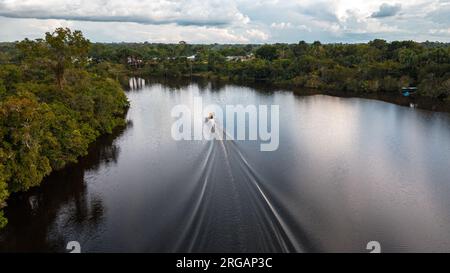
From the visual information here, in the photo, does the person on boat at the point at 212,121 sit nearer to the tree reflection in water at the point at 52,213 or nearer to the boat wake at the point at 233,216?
the boat wake at the point at 233,216

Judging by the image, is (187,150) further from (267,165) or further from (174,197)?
(174,197)

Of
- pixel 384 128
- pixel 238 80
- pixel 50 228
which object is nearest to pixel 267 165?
pixel 50 228

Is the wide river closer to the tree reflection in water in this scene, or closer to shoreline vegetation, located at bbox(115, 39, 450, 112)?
the tree reflection in water

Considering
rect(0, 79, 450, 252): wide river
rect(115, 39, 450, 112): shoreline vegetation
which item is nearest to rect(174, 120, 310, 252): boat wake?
rect(0, 79, 450, 252): wide river

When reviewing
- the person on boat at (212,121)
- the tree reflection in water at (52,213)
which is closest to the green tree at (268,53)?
the person on boat at (212,121)

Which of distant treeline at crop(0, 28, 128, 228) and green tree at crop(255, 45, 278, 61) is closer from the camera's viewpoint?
distant treeline at crop(0, 28, 128, 228)

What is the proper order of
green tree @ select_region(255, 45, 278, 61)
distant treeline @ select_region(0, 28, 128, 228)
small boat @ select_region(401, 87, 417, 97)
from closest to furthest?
distant treeline @ select_region(0, 28, 128, 228), small boat @ select_region(401, 87, 417, 97), green tree @ select_region(255, 45, 278, 61)
